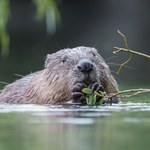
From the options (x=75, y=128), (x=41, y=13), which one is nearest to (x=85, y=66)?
(x=75, y=128)

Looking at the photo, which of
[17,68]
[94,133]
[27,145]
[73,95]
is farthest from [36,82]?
[17,68]

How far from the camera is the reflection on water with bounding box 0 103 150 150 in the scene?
3.37 m

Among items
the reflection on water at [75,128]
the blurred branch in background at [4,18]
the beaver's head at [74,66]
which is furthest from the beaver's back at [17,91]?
the blurred branch in background at [4,18]

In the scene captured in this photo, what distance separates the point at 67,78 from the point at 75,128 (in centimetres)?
244

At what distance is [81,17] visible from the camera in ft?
58.0

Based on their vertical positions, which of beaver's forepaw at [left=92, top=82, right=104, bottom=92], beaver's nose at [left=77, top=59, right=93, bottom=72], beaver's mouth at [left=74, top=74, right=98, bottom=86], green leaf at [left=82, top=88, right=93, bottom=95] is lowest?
green leaf at [left=82, top=88, right=93, bottom=95]

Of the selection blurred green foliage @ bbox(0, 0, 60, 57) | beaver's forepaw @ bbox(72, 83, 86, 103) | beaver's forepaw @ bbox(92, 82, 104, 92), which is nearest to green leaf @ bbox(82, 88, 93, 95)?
beaver's forepaw @ bbox(92, 82, 104, 92)

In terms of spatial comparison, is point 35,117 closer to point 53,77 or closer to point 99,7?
point 53,77

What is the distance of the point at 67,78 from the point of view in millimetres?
6566

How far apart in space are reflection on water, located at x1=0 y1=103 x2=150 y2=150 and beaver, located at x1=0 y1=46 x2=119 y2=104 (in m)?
0.34

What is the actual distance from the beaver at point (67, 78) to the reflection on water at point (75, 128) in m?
0.34

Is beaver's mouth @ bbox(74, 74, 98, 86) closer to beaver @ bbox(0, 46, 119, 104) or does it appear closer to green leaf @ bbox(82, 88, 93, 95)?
beaver @ bbox(0, 46, 119, 104)

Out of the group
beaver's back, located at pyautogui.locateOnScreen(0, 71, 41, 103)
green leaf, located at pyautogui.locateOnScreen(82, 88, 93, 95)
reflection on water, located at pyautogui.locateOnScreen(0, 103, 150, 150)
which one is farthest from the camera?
beaver's back, located at pyautogui.locateOnScreen(0, 71, 41, 103)

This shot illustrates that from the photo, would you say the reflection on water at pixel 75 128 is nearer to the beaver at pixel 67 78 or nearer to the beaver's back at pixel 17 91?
the beaver at pixel 67 78
